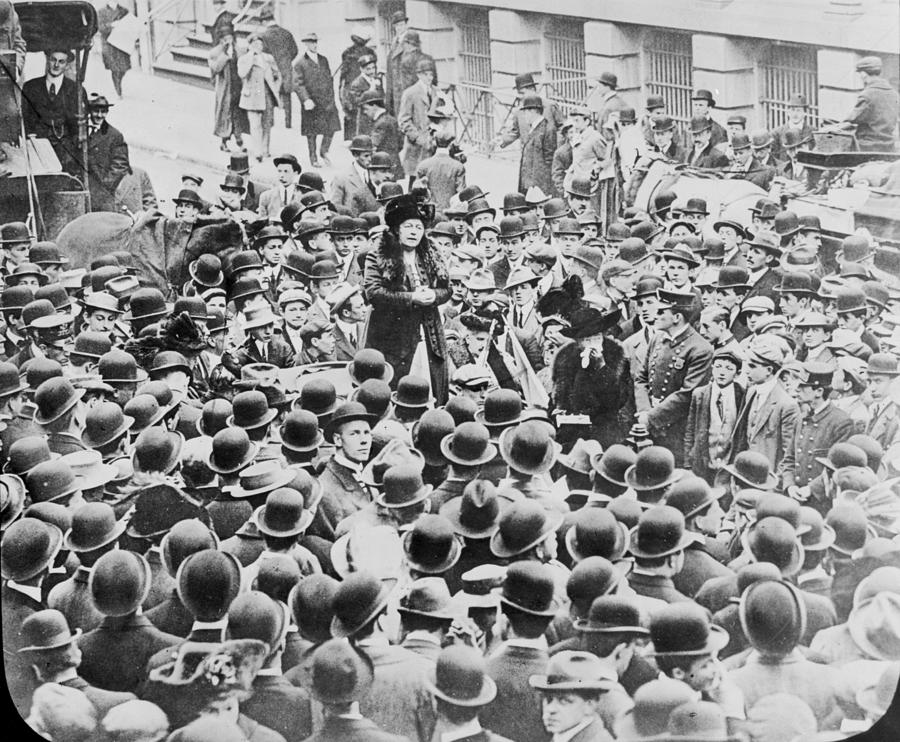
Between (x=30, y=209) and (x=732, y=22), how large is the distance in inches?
137

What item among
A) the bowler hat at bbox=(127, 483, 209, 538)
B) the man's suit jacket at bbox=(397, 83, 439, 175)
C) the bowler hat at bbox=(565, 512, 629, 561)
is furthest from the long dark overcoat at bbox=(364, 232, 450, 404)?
the bowler hat at bbox=(127, 483, 209, 538)

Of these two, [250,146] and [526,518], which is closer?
[526,518]

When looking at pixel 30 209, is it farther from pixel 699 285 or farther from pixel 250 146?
pixel 699 285

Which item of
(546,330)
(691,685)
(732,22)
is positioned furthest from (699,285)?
(691,685)

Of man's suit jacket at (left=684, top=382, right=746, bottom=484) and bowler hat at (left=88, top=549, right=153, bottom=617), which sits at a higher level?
man's suit jacket at (left=684, top=382, right=746, bottom=484)

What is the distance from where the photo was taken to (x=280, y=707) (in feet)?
22.0

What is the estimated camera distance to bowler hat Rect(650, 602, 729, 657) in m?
6.62

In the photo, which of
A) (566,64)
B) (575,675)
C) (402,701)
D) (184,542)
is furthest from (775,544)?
(184,542)

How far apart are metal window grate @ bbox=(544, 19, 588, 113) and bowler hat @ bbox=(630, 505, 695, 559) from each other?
78.0 inches

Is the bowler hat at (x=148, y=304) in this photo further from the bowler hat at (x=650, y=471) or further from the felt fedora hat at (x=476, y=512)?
the bowler hat at (x=650, y=471)

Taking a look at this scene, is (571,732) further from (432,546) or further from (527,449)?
(527,449)

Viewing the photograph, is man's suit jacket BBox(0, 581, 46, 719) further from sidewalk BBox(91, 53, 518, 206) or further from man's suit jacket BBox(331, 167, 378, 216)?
man's suit jacket BBox(331, 167, 378, 216)

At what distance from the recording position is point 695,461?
6.89m

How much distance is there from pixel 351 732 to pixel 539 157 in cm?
284
